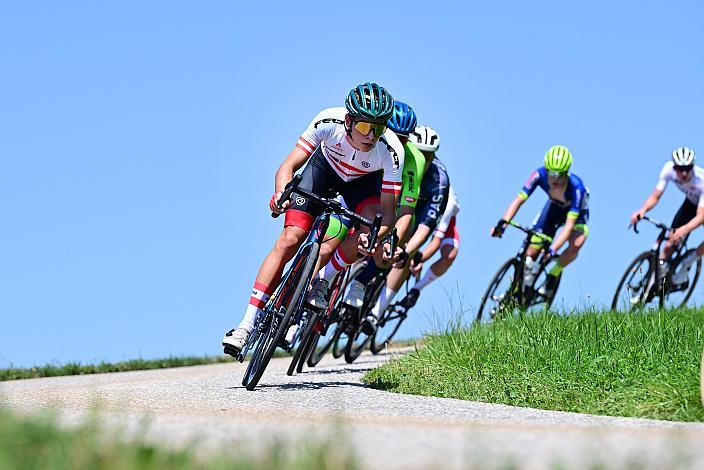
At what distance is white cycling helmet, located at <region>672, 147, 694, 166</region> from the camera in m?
17.5

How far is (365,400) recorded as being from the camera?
811 cm

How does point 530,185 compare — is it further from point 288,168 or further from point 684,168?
point 288,168

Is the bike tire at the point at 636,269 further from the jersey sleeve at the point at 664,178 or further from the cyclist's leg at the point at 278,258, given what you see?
the cyclist's leg at the point at 278,258

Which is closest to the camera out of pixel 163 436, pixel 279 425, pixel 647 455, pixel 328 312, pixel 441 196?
pixel 647 455

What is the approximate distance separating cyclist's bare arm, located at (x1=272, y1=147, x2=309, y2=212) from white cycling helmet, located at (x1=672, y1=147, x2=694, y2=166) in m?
9.45

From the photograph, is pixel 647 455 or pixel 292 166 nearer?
pixel 647 455

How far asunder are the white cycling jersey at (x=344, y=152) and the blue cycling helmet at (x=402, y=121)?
2.49 metres

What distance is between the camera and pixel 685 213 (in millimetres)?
18219

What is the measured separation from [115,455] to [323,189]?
20.6 feet

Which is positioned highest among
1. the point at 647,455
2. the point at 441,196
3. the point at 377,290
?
the point at 441,196

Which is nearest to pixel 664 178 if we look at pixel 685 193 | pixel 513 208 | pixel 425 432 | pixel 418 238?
pixel 685 193

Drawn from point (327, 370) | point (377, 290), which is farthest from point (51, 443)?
point (377, 290)

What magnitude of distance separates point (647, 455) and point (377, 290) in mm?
10184

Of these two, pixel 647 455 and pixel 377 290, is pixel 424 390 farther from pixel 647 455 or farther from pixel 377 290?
pixel 647 455
